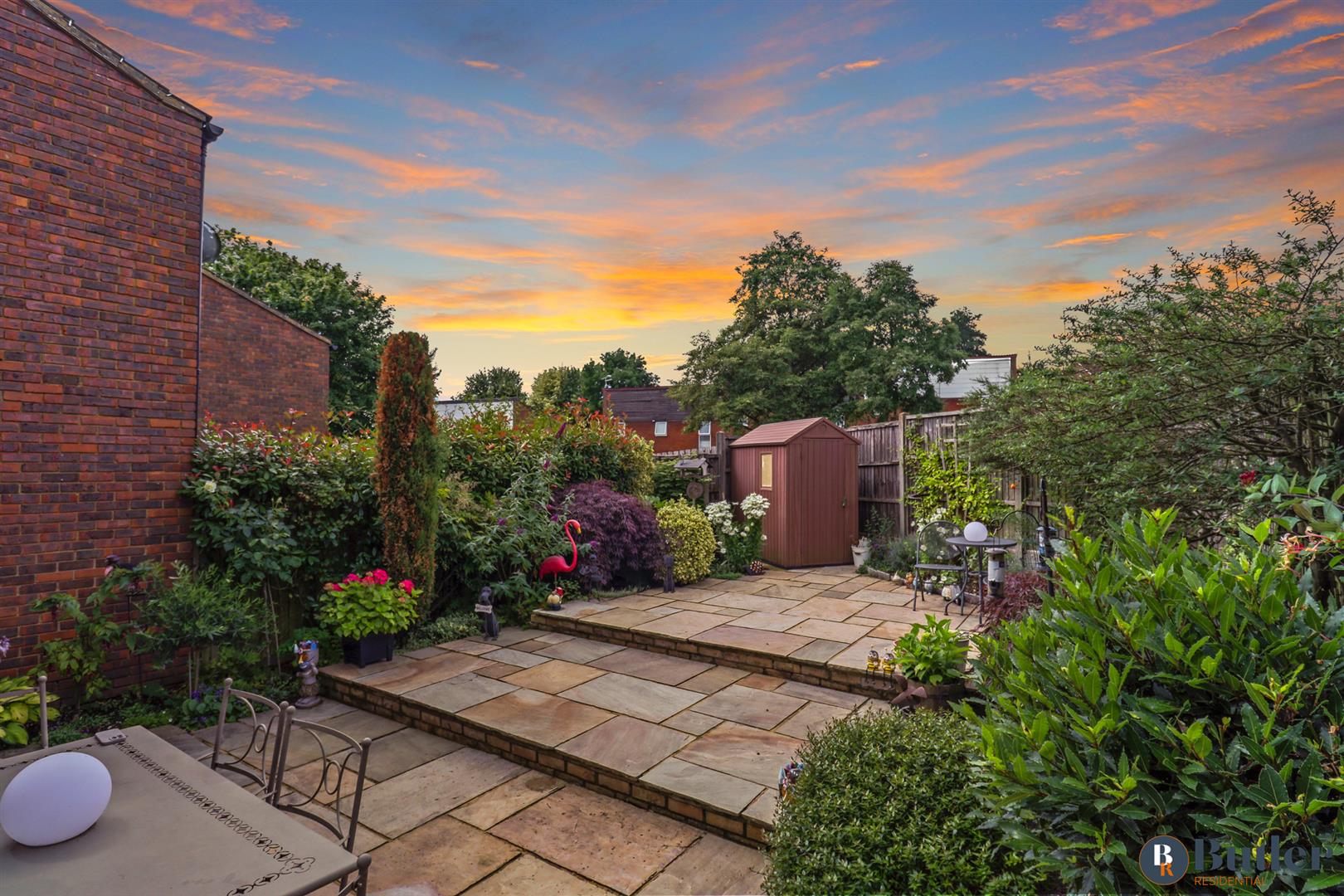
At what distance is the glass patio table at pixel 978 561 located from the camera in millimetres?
5316

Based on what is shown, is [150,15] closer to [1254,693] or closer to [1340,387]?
[1254,693]

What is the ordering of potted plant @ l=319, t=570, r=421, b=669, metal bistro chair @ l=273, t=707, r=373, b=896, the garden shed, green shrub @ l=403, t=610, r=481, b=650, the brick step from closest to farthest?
metal bistro chair @ l=273, t=707, r=373, b=896 → the brick step → potted plant @ l=319, t=570, r=421, b=669 → green shrub @ l=403, t=610, r=481, b=650 → the garden shed

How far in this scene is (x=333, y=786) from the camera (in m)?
3.38

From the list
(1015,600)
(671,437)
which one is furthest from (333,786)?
(671,437)

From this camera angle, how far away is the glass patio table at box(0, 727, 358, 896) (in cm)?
151

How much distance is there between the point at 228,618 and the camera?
4336 mm

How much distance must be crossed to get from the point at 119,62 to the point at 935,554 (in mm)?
8056

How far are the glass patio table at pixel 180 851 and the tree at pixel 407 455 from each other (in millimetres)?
3345

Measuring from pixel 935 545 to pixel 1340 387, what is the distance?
4.01 metres

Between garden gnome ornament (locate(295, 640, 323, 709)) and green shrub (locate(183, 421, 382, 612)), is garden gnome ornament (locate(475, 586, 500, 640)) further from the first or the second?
garden gnome ornament (locate(295, 640, 323, 709))

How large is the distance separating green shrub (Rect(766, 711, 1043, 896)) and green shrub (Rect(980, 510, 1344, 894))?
161mm

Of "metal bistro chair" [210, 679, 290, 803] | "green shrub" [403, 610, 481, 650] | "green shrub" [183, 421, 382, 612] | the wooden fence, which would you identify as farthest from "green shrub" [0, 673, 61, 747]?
the wooden fence

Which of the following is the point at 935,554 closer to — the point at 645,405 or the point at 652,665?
the point at 652,665

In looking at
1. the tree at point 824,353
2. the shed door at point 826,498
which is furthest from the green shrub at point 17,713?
the tree at point 824,353
